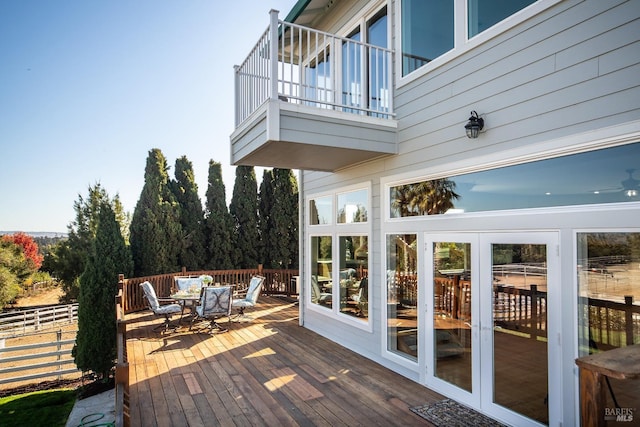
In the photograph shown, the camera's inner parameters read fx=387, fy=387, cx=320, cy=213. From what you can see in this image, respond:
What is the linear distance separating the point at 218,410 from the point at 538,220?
370 centimetres

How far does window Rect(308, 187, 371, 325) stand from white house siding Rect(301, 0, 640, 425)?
3.12ft

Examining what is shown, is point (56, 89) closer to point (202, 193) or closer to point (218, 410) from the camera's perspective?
point (202, 193)

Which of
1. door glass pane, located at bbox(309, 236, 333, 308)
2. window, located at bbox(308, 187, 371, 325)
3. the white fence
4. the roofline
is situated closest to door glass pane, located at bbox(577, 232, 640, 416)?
window, located at bbox(308, 187, 371, 325)

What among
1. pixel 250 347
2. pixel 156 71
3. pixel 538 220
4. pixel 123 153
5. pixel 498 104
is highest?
pixel 156 71

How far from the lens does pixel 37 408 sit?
7812mm

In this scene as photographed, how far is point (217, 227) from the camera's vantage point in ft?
45.6

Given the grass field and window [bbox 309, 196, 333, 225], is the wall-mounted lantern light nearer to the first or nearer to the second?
window [bbox 309, 196, 333, 225]

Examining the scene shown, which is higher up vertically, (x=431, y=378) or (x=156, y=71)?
(x=156, y=71)

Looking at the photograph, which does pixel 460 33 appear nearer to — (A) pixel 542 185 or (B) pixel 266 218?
(A) pixel 542 185

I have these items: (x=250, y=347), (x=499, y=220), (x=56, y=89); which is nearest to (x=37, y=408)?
(x=250, y=347)

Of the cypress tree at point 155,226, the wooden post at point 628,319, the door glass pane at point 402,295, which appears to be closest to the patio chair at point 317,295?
the door glass pane at point 402,295

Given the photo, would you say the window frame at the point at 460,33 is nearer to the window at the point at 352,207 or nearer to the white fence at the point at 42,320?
the window at the point at 352,207

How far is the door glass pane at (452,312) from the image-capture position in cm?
409

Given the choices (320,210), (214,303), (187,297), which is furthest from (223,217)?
(320,210)
